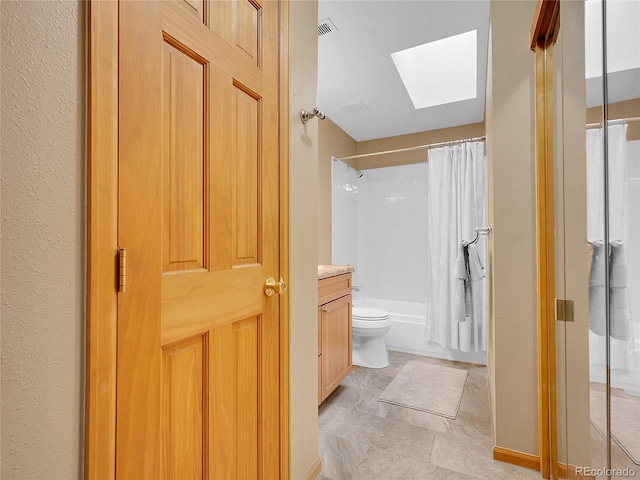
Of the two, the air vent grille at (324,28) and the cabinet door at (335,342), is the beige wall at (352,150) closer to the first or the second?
the cabinet door at (335,342)

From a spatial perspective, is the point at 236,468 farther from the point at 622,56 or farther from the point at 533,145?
the point at 533,145

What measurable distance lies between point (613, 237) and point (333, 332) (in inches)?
67.5

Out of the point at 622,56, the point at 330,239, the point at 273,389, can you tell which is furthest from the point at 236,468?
the point at 330,239

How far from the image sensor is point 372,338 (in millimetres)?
2816

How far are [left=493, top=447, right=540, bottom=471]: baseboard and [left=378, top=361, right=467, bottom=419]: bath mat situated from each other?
411 millimetres

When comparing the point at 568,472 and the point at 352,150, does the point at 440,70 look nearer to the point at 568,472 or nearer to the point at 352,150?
the point at 352,150

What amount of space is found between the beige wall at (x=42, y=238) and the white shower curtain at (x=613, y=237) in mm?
1095

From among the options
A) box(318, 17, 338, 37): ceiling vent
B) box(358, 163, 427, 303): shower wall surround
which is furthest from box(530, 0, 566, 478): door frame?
box(358, 163, 427, 303): shower wall surround

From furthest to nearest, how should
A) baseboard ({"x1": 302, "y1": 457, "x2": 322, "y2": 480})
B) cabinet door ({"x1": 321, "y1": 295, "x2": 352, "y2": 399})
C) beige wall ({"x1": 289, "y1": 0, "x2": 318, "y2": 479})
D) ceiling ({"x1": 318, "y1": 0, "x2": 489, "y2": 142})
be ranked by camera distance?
cabinet door ({"x1": 321, "y1": 295, "x2": 352, "y2": 399}) < ceiling ({"x1": 318, "y1": 0, "x2": 489, "y2": 142}) < baseboard ({"x1": 302, "y1": 457, "x2": 322, "y2": 480}) < beige wall ({"x1": 289, "y1": 0, "x2": 318, "y2": 479})

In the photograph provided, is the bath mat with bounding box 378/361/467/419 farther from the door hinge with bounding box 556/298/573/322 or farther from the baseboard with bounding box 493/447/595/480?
the door hinge with bounding box 556/298/573/322

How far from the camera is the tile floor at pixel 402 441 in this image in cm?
154

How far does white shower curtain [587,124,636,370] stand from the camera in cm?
68

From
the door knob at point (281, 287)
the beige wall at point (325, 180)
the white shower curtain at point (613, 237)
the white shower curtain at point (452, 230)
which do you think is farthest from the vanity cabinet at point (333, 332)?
the white shower curtain at point (613, 237)

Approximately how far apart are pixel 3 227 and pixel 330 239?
3.07 meters
